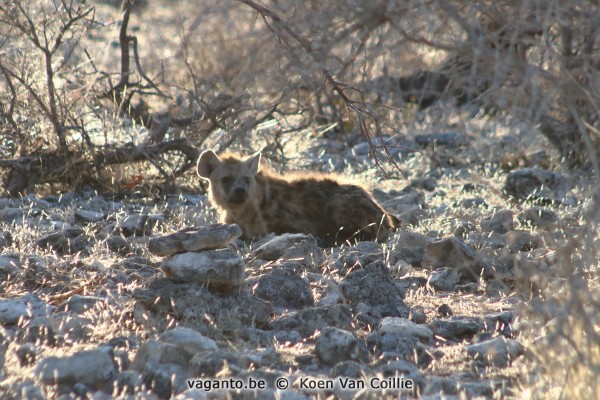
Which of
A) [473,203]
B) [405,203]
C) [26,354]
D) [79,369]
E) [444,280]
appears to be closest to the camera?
[79,369]

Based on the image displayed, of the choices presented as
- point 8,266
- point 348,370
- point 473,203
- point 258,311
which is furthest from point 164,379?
point 473,203

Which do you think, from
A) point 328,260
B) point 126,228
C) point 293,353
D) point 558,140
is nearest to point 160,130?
point 126,228

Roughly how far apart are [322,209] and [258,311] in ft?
12.1

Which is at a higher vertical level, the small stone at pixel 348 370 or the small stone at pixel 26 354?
the small stone at pixel 26 354

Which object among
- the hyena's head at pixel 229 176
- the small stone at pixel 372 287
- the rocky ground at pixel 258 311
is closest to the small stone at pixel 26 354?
the rocky ground at pixel 258 311

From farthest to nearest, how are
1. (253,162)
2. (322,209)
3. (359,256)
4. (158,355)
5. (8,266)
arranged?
(253,162)
(322,209)
(359,256)
(8,266)
(158,355)

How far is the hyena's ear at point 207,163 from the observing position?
8.43m

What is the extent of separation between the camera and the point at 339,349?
409 centimetres

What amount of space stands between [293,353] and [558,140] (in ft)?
22.2

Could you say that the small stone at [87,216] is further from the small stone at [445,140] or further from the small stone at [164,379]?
the small stone at [445,140]

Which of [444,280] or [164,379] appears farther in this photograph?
[444,280]

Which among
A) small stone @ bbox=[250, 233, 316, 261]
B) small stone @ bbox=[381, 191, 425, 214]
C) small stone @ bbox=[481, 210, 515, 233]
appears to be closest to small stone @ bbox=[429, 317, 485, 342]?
small stone @ bbox=[250, 233, 316, 261]

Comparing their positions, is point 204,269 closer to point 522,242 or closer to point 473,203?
point 522,242

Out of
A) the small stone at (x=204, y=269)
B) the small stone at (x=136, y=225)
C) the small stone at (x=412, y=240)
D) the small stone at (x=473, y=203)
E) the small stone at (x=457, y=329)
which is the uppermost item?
the small stone at (x=473, y=203)
